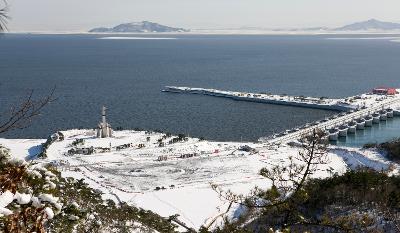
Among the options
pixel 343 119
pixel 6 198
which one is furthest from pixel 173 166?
pixel 6 198

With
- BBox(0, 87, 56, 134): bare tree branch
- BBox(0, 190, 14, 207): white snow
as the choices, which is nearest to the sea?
BBox(0, 87, 56, 134): bare tree branch

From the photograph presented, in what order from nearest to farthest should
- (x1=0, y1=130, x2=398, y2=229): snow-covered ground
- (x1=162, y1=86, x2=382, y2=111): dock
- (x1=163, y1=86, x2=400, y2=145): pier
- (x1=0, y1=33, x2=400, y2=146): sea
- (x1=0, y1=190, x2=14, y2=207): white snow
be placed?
(x1=0, y1=190, x2=14, y2=207): white snow → (x1=0, y1=130, x2=398, y2=229): snow-covered ground → (x1=163, y1=86, x2=400, y2=145): pier → (x1=0, y1=33, x2=400, y2=146): sea → (x1=162, y1=86, x2=382, y2=111): dock

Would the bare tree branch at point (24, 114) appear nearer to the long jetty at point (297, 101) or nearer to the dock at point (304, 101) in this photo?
the dock at point (304, 101)

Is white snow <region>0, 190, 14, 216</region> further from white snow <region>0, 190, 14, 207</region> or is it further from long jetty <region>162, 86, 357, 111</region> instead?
long jetty <region>162, 86, 357, 111</region>

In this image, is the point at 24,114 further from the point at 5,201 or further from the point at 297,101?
the point at 297,101

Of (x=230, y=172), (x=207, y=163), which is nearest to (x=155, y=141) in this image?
(x=207, y=163)

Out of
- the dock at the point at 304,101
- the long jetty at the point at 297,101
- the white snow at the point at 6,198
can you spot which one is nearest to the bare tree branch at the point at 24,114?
the white snow at the point at 6,198

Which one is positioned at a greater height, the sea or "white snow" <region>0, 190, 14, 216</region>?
"white snow" <region>0, 190, 14, 216</region>
